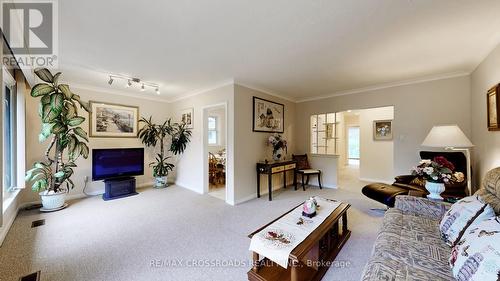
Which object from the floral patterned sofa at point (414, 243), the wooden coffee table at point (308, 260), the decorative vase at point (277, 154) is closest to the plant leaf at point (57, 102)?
the wooden coffee table at point (308, 260)

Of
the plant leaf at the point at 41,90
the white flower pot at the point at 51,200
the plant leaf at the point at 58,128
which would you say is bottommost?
the white flower pot at the point at 51,200

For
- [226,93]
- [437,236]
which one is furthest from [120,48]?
[437,236]

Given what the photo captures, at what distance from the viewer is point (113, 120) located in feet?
14.8

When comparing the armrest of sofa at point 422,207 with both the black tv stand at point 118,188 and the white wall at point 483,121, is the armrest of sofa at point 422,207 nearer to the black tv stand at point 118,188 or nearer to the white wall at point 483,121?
the white wall at point 483,121

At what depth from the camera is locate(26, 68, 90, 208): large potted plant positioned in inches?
116

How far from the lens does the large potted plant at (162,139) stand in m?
4.85

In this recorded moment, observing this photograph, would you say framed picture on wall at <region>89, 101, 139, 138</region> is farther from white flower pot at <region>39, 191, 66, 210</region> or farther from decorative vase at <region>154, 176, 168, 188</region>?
white flower pot at <region>39, 191, 66, 210</region>

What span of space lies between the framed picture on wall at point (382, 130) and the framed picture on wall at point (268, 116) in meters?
3.05

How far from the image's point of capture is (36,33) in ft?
6.72

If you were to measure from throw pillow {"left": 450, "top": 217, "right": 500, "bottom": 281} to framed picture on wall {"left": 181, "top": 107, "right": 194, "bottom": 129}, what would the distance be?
468 centimetres

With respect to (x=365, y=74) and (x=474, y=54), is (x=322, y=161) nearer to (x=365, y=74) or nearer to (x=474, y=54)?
(x=365, y=74)

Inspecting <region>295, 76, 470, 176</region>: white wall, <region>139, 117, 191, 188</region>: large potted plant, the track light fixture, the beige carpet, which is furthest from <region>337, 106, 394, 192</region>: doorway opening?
the track light fixture
